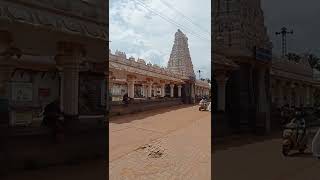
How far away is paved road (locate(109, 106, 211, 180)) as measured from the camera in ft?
9.80

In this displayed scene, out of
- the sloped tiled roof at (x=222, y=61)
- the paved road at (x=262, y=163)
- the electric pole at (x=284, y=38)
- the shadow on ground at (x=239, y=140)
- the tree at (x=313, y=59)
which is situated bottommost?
the paved road at (x=262, y=163)

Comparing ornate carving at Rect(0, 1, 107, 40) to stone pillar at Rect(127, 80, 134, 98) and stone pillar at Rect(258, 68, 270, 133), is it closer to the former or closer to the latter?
stone pillar at Rect(127, 80, 134, 98)

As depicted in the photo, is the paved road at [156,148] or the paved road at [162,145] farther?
the paved road at [162,145]

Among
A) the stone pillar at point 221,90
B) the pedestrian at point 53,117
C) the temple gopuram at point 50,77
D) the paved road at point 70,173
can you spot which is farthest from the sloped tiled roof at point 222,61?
the pedestrian at point 53,117

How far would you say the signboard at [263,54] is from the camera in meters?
3.36

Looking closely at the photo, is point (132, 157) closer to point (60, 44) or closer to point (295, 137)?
point (60, 44)

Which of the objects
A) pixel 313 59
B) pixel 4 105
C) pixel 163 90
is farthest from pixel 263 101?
pixel 4 105

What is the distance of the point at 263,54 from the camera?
3.45 metres

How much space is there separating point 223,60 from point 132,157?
3.36ft

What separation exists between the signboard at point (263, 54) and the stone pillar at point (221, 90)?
378 millimetres

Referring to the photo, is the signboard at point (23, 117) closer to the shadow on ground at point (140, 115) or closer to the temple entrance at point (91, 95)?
the temple entrance at point (91, 95)

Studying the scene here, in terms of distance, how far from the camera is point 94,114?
2545 millimetres

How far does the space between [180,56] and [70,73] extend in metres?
1.24

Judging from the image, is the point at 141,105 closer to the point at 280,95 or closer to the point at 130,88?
the point at 130,88
